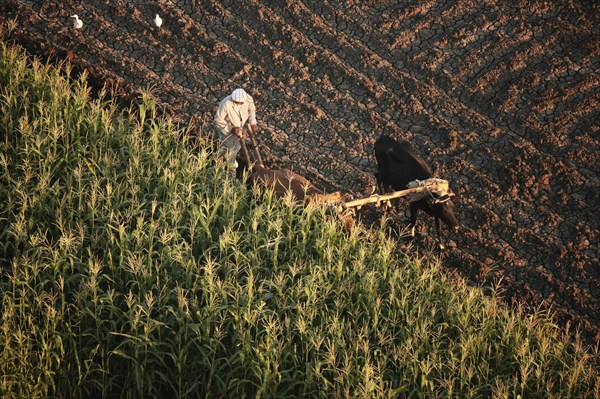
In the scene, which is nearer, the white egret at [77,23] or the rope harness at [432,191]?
the rope harness at [432,191]

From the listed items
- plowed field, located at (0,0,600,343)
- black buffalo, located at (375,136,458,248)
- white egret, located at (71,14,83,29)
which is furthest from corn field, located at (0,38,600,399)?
white egret, located at (71,14,83,29)

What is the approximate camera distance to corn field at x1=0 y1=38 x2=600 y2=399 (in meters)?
6.20

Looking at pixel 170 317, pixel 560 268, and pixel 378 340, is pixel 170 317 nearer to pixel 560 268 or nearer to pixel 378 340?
pixel 378 340

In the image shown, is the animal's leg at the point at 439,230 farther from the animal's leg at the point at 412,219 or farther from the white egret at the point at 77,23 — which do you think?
the white egret at the point at 77,23

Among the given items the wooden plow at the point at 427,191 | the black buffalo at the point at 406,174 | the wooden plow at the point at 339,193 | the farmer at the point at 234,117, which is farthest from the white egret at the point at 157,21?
the wooden plow at the point at 427,191

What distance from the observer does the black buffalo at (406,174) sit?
27.6 feet

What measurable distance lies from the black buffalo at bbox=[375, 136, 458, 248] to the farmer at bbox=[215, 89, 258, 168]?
1404 mm

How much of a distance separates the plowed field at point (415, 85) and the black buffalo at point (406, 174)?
1.21 ft

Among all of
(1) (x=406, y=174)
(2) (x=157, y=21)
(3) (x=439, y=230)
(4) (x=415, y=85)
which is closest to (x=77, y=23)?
(2) (x=157, y=21)

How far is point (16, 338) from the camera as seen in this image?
6152 millimetres

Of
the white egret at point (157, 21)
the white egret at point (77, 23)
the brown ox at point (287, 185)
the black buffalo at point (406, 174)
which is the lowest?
the white egret at point (77, 23)

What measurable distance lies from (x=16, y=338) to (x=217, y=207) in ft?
7.13

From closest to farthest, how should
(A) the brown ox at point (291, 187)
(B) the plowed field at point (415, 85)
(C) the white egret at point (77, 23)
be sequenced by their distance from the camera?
(A) the brown ox at point (291, 187), (B) the plowed field at point (415, 85), (C) the white egret at point (77, 23)

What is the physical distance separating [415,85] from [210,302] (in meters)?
4.90
